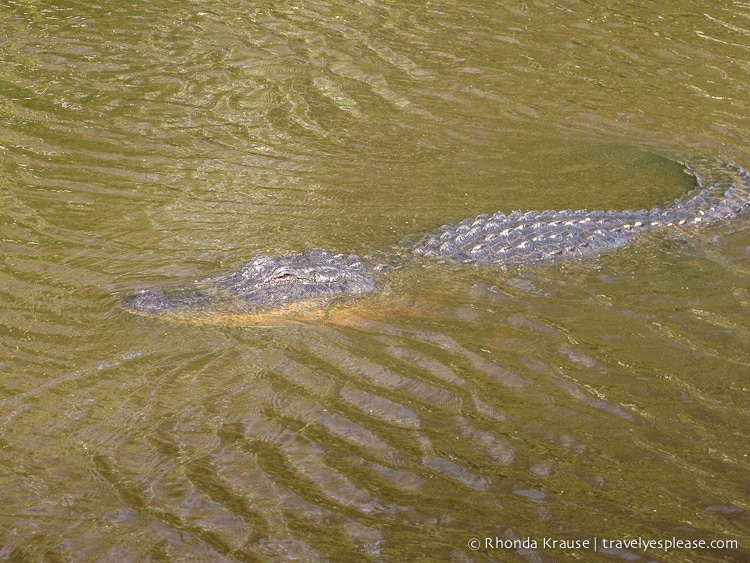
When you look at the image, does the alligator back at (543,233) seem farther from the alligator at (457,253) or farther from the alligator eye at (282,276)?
the alligator eye at (282,276)

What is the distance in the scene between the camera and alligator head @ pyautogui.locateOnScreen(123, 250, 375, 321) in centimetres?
454

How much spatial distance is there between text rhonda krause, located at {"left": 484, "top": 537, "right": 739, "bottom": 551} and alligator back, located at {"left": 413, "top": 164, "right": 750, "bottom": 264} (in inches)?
102

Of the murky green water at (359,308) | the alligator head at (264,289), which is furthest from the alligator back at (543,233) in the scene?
the alligator head at (264,289)

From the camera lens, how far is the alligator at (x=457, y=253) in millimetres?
4676

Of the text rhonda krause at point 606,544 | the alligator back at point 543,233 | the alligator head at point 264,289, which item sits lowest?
the alligator head at point 264,289

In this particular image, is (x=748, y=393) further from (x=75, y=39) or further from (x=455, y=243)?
(x=75, y=39)

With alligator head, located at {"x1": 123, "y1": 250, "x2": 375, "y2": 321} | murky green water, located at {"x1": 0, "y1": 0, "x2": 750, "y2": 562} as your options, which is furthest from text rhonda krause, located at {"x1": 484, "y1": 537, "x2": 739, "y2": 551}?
alligator head, located at {"x1": 123, "y1": 250, "x2": 375, "y2": 321}

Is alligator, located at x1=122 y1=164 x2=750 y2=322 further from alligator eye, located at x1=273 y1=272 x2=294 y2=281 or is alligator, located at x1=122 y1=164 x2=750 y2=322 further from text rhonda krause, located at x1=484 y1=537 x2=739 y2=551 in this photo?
text rhonda krause, located at x1=484 y1=537 x2=739 y2=551

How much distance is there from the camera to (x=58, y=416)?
12.0ft

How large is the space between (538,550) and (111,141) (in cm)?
504

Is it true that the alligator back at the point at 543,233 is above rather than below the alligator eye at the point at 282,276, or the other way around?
above

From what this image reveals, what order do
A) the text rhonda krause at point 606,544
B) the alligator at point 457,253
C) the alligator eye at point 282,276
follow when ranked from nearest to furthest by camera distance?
the text rhonda krause at point 606,544
the alligator at point 457,253
the alligator eye at point 282,276

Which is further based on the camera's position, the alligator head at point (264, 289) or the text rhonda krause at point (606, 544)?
the alligator head at point (264, 289)

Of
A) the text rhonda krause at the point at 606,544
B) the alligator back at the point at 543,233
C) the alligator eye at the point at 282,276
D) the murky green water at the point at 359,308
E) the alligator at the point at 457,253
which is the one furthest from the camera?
the alligator back at the point at 543,233
